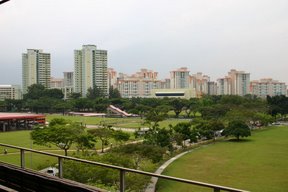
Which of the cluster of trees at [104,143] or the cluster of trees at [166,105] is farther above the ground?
the cluster of trees at [166,105]

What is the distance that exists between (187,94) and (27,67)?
5358cm

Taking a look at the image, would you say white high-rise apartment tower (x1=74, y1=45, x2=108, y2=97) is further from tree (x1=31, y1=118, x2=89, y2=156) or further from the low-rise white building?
tree (x1=31, y1=118, x2=89, y2=156)

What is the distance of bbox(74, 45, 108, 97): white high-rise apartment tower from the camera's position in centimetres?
11150

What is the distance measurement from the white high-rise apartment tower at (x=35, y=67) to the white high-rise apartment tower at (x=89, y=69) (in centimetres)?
1245

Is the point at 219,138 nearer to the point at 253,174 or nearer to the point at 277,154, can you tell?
the point at 277,154

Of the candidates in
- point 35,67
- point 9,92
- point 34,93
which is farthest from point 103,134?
point 9,92

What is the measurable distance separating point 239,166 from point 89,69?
95205mm

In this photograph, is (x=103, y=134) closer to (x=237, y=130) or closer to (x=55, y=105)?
(x=237, y=130)

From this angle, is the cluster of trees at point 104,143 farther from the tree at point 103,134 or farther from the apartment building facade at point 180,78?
the apartment building facade at point 180,78

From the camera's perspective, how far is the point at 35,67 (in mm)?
116938

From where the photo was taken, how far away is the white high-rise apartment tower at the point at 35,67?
116250 millimetres

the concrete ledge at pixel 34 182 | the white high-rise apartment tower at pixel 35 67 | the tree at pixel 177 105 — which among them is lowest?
the tree at pixel 177 105

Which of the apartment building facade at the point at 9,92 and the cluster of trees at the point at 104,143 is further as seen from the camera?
the apartment building facade at the point at 9,92

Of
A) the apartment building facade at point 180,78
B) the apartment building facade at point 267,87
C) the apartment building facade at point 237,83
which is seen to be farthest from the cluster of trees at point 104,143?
the apartment building facade at point 267,87
